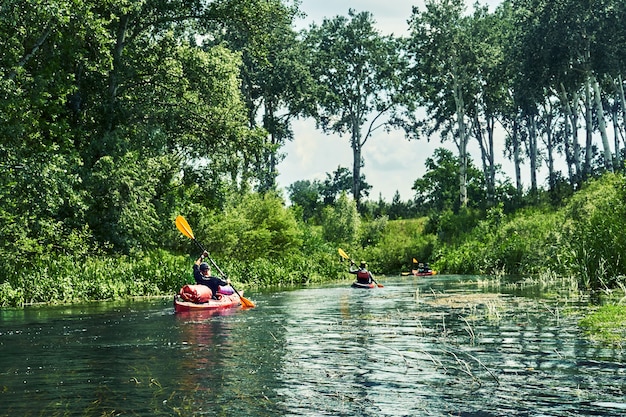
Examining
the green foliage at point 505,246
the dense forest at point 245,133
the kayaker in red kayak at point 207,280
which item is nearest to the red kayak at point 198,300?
the kayaker in red kayak at point 207,280

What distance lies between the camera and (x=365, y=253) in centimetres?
5459

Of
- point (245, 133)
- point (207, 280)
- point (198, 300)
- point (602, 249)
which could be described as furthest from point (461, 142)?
point (198, 300)

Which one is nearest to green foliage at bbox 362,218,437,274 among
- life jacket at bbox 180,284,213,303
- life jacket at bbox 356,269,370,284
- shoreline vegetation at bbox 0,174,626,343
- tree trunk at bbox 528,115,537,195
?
shoreline vegetation at bbox 0,174,626,343

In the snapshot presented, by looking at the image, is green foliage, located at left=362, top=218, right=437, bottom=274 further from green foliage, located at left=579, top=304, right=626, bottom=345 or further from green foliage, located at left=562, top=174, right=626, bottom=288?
green foliage, located at left=579, top=304, right=626, bottom=345

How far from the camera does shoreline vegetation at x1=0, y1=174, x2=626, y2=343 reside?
1980 cm

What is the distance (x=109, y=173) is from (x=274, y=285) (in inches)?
500

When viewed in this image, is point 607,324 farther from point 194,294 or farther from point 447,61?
point 447,61

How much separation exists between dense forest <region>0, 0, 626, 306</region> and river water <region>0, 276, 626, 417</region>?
438 centimetres

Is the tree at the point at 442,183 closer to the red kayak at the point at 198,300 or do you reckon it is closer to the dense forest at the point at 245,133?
the dense forest at the point at 245,133

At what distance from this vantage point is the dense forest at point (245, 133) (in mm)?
26297

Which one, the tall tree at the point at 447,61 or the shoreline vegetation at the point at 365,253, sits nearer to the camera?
the shoreline vegetation at the point at 365,253

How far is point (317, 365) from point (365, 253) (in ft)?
144

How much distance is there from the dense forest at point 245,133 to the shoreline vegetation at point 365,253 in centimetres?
11

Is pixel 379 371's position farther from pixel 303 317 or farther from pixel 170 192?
pixel 170 192
